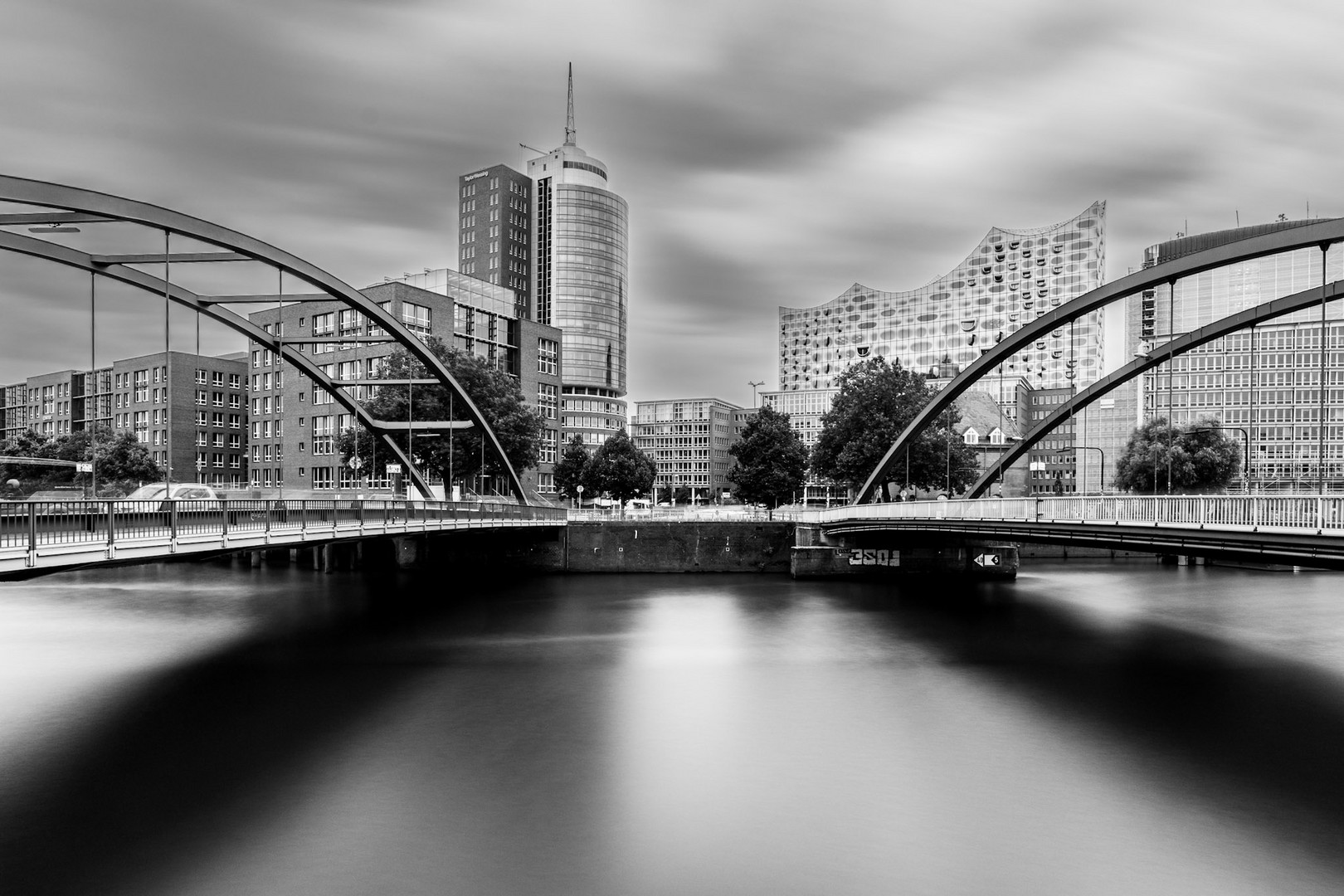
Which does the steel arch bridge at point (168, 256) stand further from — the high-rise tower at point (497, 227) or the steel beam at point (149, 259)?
the high-rise tower at point (497, 227)

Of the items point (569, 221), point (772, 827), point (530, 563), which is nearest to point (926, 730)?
point (772, 827)

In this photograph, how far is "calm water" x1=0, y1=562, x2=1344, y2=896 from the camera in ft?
41.7

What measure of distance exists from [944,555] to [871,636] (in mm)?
18659

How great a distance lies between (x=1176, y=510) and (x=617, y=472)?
64131 mm

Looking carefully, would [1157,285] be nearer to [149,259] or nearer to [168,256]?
[168,256]

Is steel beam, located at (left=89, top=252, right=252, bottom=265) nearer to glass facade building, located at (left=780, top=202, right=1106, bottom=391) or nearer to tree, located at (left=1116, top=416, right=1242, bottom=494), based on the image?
tree, located at (left=1116, top=416, right=1242, bottom=494)

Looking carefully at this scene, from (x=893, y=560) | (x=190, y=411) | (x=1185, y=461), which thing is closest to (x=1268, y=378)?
(x=1185, y=461)

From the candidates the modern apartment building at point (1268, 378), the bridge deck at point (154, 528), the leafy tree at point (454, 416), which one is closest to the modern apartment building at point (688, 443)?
the modern apartment building at point (1268, 378)

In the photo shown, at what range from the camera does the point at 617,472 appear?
272ft

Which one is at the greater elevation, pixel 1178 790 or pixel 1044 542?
pixel 1044 542

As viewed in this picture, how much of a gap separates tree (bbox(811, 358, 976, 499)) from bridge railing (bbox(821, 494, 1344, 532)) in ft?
89.1

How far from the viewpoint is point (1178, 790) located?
15922 mm

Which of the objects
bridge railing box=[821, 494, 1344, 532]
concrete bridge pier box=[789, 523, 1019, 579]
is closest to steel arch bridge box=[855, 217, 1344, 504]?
concrete bridge pier box=[789, 523, 1019, 579]

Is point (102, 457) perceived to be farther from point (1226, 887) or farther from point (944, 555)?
point (1226, 887)
